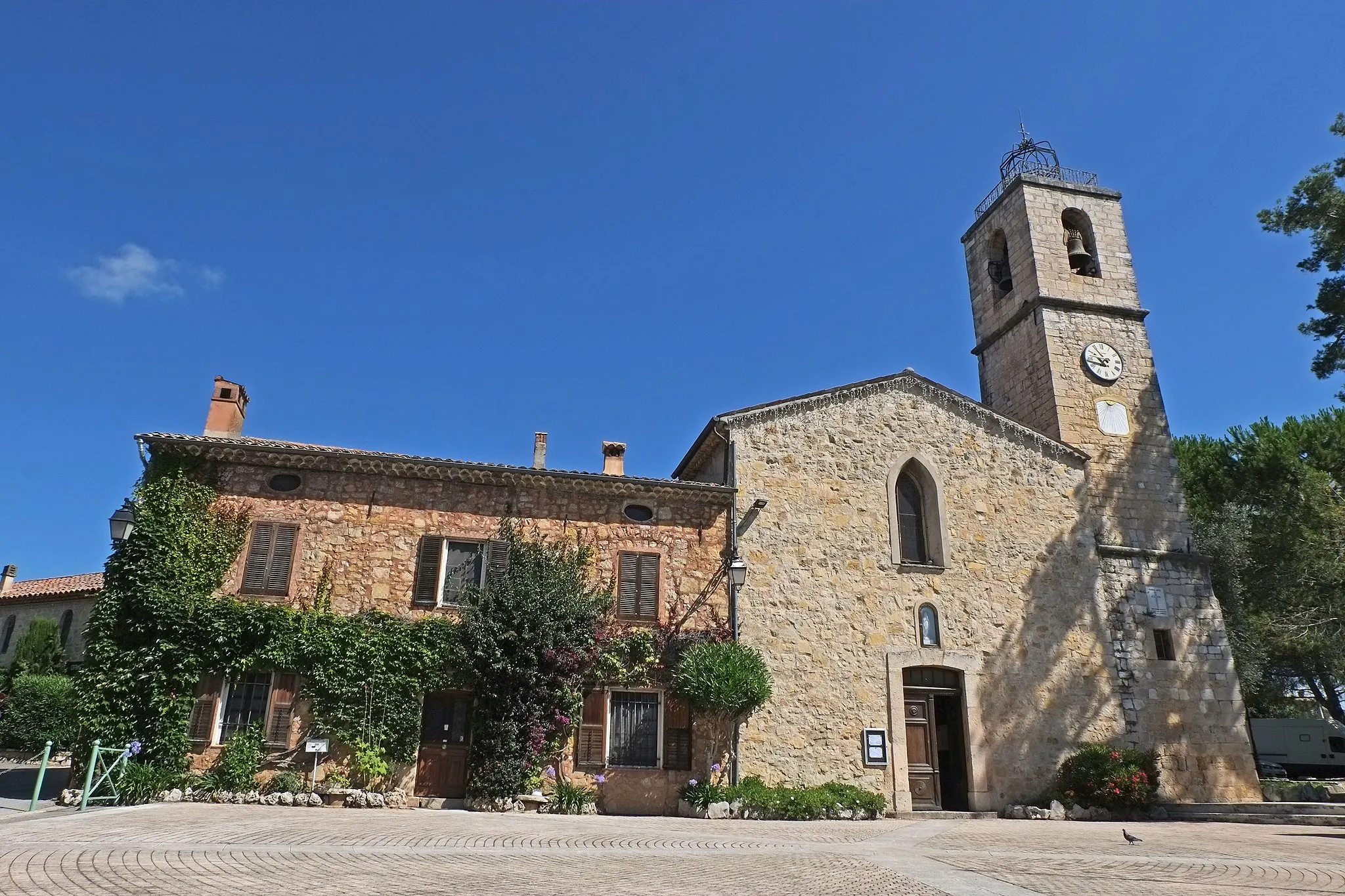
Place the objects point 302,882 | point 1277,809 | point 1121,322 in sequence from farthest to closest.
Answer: point 1121,322
point 1277,809
point 302,882

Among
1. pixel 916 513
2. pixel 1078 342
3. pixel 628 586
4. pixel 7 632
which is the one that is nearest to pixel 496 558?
pixel 628 586

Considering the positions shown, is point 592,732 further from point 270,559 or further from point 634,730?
point 270,559

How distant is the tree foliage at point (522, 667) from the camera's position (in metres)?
14.4

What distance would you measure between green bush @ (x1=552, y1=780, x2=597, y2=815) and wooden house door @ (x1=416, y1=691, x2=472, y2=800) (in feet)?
5.22

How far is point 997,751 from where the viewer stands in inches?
674

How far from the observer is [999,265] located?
23656mm

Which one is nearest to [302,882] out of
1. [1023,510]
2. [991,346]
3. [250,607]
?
[250,607]

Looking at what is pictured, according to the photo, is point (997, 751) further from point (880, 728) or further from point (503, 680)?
point (503, 680)

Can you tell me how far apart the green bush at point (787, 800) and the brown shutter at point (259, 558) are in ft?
27.9

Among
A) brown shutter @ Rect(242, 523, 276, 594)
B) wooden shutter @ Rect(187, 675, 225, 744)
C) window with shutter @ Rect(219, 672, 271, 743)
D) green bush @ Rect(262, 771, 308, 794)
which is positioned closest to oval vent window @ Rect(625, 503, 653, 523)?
brown shutter @ Rect(242, 523, 276, 594)

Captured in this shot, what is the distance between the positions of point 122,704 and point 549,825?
7.53 m

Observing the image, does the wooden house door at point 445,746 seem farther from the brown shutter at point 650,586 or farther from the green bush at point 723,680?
the green bush at point 723,680

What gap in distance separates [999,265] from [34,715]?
102 feet

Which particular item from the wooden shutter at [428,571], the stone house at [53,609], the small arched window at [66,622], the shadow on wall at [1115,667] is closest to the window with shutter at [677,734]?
the wooden shutter at [428,571]
